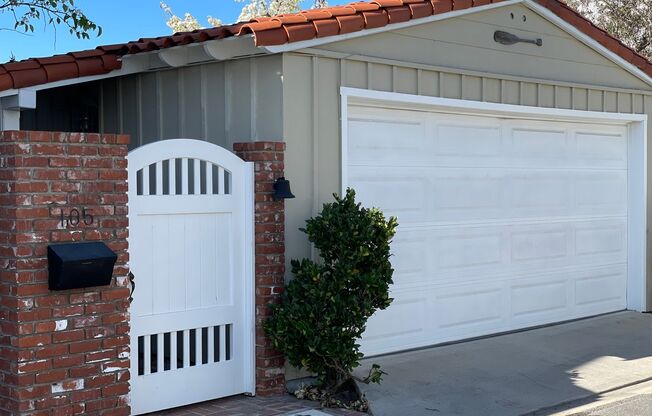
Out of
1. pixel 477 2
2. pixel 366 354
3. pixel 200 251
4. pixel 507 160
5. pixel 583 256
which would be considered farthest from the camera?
pixel 583 256

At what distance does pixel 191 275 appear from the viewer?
620cm

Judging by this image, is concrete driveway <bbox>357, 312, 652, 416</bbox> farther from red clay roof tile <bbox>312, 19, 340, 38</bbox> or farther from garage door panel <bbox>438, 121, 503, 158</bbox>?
red clay roof tile <bbox>312, 19, 340, 38</bbox>

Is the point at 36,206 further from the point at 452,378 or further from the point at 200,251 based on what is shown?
the point at 452,378

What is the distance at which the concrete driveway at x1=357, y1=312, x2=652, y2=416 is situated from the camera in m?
6.52

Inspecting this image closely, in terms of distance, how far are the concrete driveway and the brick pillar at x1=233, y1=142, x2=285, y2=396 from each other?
0.76 metres

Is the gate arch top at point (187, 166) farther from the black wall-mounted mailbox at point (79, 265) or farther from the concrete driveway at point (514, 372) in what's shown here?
the concrete driveway at point (514, 372)

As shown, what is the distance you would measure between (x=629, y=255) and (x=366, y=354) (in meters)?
4.64

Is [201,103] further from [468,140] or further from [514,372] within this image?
[514,372]

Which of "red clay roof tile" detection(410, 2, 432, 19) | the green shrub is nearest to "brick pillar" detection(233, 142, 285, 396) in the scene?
the green shrub

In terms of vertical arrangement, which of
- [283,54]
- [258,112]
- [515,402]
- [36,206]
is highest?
[283,54]

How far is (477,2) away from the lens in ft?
27.4

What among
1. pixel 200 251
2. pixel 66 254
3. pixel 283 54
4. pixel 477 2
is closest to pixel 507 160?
pixel 477 2

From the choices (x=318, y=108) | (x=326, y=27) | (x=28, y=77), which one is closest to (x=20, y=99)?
(x=28, y=77)

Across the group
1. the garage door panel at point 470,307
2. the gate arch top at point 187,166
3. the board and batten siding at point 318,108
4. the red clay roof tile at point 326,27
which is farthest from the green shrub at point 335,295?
the garage door panel at point 470,307
